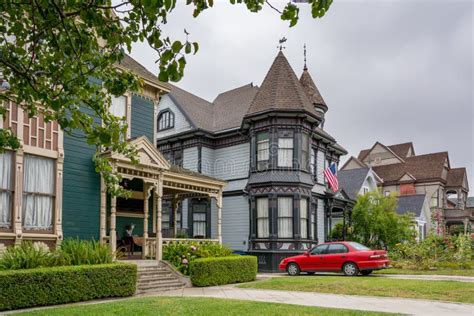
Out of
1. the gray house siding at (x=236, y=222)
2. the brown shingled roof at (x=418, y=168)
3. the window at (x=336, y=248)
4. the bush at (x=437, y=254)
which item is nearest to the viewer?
the window at (x=336, y=248)

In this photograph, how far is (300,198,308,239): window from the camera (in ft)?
81.2

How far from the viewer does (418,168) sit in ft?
180

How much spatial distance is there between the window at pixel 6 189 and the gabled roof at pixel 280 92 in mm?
13715

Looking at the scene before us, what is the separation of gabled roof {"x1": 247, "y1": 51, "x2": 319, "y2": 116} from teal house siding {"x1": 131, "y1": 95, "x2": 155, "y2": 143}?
7.08 metres

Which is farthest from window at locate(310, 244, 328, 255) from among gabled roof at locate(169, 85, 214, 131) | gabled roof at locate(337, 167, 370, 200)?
gabled roof at locate(337, 167, 370, 200)

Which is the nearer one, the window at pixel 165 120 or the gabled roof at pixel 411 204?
the window at pixel 165 120

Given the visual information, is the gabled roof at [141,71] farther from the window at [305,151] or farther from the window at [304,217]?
the window at [304,217]

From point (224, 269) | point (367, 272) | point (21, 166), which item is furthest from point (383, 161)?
point (21, 166)

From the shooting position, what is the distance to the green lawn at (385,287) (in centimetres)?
1272

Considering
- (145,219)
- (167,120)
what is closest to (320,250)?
(145,219)

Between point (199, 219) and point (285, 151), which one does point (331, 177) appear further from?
point (199, 219)

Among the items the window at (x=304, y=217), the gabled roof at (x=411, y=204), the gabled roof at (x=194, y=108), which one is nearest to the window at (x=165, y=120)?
the gabled roof at (x=194, y=108)

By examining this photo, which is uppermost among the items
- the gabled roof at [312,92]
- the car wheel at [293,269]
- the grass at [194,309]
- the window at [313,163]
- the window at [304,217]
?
the gabled roof at [312,92]

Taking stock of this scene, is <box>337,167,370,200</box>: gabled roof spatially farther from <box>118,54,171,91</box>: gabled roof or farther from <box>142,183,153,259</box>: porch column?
<box>142,183,153,259</box>: porch column
